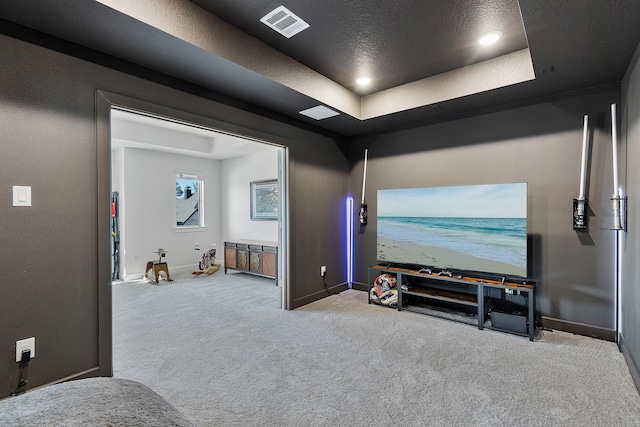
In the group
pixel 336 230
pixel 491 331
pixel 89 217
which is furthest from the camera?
pixel 336 230

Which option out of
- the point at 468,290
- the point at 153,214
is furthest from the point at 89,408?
the point at 153,214

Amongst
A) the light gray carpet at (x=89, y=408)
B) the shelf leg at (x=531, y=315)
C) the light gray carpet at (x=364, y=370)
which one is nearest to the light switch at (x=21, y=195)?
the light gray carpet at (x=364, y=370)

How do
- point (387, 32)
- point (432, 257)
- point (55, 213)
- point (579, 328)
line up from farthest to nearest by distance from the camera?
1. point (432, 257)
2. point (579, 328)
3. point (387, 32)
4. point (55, 213)

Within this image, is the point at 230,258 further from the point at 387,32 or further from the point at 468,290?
the point at 387,32

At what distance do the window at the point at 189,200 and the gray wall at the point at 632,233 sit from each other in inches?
271

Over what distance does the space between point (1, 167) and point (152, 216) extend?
14.8ft

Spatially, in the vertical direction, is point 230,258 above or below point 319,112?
below

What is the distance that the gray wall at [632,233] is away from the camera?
2.21 m

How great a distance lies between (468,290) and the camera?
12.3 feet

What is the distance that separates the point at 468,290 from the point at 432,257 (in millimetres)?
617

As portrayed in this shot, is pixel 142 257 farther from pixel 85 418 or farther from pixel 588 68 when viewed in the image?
pixel 588 68

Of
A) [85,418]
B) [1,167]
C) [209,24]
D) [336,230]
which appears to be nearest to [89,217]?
[1,167]

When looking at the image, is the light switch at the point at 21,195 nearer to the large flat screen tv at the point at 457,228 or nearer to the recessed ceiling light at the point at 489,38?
the large flat screen tv at the point at 457,228

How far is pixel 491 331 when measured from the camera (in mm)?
3207
